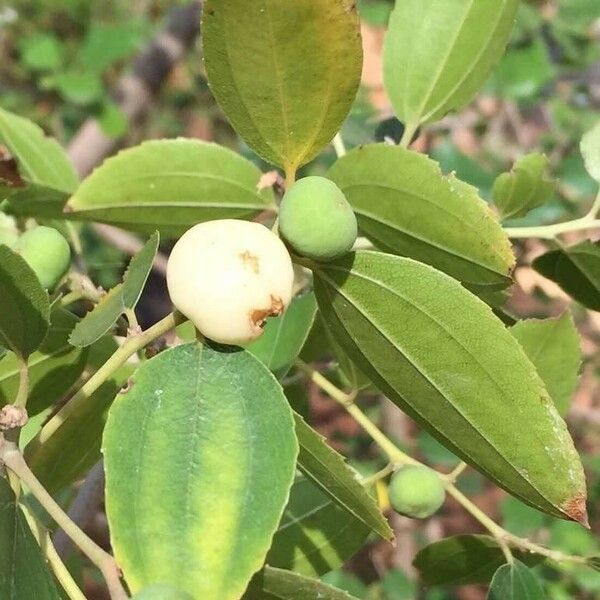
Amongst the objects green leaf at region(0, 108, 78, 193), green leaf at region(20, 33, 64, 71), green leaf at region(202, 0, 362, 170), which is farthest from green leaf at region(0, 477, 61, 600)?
green leaf at region(20, 33, 64, 71)

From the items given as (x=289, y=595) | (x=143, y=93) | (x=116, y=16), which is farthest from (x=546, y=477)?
(x=116, y=16)

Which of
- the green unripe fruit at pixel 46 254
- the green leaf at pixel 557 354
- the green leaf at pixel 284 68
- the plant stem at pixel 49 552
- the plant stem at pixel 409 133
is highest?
the green leaf at pixel 284 68

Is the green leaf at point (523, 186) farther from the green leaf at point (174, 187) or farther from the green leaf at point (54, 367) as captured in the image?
the green leaf at point (54, 367)

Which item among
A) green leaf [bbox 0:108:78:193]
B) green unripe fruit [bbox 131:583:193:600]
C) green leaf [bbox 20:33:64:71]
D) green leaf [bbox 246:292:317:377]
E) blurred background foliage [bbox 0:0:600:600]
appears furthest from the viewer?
green leaf [bbox 20:33:64:71]

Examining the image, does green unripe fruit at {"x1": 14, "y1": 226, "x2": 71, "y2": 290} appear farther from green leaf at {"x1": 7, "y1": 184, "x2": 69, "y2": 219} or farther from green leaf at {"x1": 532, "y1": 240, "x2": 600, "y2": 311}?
green leaf at {"x1": 532, "y1": 240, "x2": 600, "y2": 311}

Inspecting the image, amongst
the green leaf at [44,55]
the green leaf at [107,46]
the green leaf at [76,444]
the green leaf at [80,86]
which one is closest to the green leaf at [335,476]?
the green leaf at [76,444]

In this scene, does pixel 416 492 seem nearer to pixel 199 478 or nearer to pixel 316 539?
pixel 316 539
